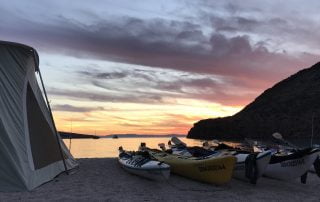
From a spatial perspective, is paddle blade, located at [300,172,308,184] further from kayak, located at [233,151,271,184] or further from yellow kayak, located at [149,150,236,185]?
yellow kayak, located at [149,150,236,185]

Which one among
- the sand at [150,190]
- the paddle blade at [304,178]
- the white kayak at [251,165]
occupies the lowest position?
the sand at [150,190]

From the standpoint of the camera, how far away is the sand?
13.9 metres

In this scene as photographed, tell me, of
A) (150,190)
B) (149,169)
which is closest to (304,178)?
(149,169)

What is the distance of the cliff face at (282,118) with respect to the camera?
15350 cm

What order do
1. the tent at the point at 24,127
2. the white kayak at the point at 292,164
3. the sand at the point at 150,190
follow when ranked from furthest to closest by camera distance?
the white kayak at the point at 292,164 < the tent at the point at 24,127 < the sand at the point at 150,190

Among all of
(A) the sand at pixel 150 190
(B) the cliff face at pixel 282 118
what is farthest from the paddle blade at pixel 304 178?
(B) the cliff face at pixel 282 118

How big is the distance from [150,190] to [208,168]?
8.94 feet

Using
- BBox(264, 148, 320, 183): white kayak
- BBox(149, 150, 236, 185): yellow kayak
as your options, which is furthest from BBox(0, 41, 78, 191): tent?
BBox(264, 148, 320, 183): white kayak

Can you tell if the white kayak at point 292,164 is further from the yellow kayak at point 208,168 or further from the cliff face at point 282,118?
the cliff face at point 282,118

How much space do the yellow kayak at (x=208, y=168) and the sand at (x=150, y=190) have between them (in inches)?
10.8

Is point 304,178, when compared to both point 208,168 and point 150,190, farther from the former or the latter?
point 150,190

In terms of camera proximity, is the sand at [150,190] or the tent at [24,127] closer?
the sand at [150,190]

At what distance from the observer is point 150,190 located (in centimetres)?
1545

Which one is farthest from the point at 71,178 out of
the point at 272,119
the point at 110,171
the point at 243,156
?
the point at 272,119
